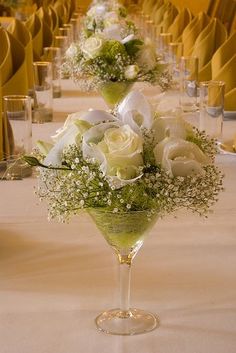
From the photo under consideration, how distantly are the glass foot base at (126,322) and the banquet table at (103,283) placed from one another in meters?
0.01

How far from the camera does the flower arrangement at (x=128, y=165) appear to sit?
1.14m

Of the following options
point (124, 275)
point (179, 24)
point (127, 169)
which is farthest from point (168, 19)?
point (127, 169)

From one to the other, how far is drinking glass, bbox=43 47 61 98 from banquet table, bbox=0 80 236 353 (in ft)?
5.28

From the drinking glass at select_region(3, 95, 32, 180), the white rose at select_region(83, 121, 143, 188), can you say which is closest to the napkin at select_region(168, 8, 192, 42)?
the drinking glass at select_region(3, 95, 32, 180)

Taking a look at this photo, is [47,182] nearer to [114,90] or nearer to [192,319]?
[192,319]

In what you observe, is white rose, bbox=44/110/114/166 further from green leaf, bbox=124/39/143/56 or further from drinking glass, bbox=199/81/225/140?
green leaf, bbox=124/39/143/56

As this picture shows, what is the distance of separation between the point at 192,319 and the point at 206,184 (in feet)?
0.84

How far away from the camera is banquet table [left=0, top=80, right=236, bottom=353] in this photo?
1.24m

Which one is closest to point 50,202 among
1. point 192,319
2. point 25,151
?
point 192,319

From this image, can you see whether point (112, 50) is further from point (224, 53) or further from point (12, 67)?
point (224, 53)

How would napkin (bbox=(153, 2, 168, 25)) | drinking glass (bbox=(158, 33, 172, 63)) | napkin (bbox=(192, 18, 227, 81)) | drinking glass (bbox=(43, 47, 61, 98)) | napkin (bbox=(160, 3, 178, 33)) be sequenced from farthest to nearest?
napkin (bbox=(153, 2, 168, 25)), napkin (bbox=(160, 3, 178, 33)), drinking glass (bbox=(158, 33, 172, 63)), napkin (bbox=(192, 18, 227, 81)), drinking glass (bbox=(43, 47, 61, 98))

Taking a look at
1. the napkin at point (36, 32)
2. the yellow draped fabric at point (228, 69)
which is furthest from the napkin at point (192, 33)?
the yellow draped fabric at point (228, 69)

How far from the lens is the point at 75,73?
120 inches

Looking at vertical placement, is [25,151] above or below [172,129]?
below
